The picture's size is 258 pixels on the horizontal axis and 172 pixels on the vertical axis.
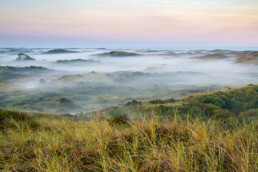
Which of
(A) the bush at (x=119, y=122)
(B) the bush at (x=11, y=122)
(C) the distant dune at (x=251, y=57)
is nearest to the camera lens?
(A) the bush at (x=119, y=122)

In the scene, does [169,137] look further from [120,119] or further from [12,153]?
[120,119]

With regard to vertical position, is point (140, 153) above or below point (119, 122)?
above

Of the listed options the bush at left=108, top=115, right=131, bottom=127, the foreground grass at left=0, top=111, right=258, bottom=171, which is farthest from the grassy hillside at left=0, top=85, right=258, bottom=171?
the bush at left=108, top=115, right=131, bottom=127

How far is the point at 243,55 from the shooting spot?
655 ft

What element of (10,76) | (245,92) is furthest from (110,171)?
(10,76)

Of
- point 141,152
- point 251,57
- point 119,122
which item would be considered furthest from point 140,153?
point 251,57

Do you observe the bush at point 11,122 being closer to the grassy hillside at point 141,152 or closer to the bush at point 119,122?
the bush at point 119,122

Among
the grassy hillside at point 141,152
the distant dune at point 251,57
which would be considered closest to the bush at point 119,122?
the grassy hillside at point 141,152

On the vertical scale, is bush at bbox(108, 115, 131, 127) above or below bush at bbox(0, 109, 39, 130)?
above

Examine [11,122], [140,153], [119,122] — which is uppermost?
[140,153]

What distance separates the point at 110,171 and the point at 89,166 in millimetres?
468

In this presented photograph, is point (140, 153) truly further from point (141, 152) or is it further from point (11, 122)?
point (11, 122)

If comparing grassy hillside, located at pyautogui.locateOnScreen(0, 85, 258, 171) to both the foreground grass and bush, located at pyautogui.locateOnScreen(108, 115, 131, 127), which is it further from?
bush, located at pyautogui.locateOnScreen(108, 115, 131, 127)

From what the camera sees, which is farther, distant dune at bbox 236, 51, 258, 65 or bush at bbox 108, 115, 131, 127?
distant dune at bbox 236, 51, 258, 65
